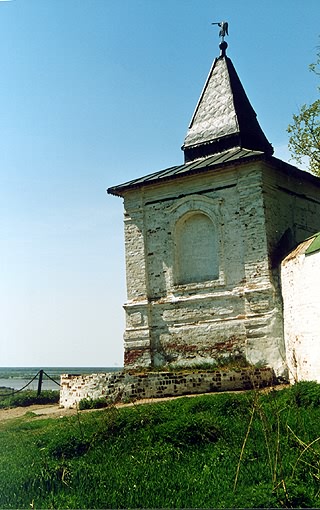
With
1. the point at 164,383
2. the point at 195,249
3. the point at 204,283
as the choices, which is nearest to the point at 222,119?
the point at 195,249

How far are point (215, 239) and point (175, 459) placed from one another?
8662 millimetres

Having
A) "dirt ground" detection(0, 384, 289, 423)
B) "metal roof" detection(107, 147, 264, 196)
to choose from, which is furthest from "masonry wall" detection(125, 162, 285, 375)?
"dirt ground" detection(0, 384, 289, 423)

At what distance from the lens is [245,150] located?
15734 mm

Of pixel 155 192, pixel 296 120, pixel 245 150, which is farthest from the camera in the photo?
pixel 296 120

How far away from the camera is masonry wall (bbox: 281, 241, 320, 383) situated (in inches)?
452

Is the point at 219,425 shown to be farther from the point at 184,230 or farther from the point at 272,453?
the point at 184,230

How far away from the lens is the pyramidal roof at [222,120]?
16.6m

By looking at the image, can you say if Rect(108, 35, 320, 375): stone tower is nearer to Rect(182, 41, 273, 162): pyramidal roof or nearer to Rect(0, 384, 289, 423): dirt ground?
Rect(182, 41, 273, 162): pyramidal roof

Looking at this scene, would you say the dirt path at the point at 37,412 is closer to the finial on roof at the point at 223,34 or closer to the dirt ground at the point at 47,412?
the dirt ground at the point at 47,412

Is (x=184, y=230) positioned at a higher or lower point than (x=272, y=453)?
higher

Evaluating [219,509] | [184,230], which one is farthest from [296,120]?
[219,509]

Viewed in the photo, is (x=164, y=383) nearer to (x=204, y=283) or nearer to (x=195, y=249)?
(x=204, y=283)

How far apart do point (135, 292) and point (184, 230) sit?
2.08 m

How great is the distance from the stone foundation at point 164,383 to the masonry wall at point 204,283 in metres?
0.73
